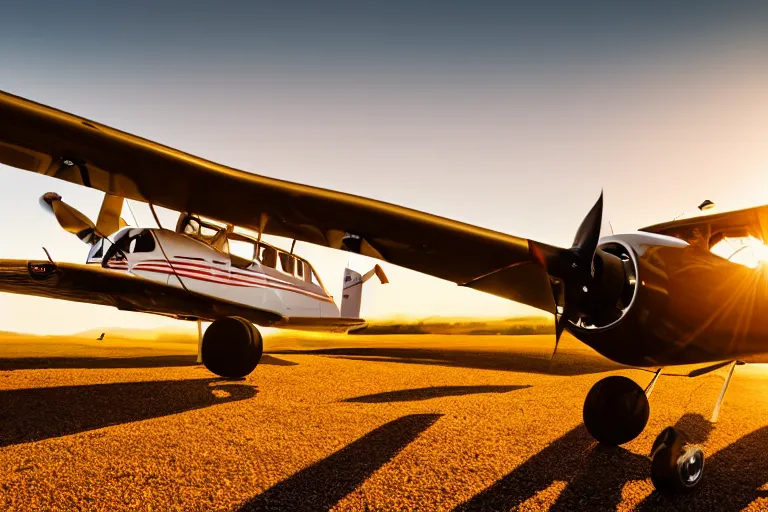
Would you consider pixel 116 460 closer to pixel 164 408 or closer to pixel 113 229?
pixel 164 408

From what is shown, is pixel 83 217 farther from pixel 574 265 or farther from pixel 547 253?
pixel 574 265

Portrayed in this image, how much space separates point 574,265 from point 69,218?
37.7 feet

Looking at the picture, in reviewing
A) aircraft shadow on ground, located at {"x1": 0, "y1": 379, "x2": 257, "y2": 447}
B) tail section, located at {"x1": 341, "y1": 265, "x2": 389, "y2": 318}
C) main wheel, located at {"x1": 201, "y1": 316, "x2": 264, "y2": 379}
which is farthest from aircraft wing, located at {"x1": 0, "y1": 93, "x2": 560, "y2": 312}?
tail section, located at {"x1": 341, "y1": 265, "x2": 389, "y2": 318}

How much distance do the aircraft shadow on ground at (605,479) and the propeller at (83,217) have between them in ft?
34.6

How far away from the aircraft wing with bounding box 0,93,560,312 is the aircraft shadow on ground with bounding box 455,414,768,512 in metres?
1.60

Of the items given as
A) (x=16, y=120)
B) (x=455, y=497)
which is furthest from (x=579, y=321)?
(x=16, y=120)

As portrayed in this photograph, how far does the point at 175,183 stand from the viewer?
167 inches

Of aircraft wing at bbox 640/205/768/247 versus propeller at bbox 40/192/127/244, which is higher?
propeller at bbox 40/192/127/244

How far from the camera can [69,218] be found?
1109cm

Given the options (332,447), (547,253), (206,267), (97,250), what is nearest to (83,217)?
(97,250)

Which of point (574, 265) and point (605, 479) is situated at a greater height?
point (574, 265)

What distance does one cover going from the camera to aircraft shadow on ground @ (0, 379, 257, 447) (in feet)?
16.7

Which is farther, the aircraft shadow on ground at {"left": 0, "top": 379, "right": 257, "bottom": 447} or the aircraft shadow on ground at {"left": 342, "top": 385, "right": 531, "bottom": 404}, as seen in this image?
the aircraft shadow on ground at {"left": 342, "top": 385, "right": 531, "bottom": 404}

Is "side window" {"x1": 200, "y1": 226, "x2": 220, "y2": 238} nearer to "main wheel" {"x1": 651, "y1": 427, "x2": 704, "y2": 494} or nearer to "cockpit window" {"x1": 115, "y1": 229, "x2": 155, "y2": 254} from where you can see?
"cockpit window" {"x1": 115, "y1": 229, "x2": 155, "y2": 254}
